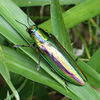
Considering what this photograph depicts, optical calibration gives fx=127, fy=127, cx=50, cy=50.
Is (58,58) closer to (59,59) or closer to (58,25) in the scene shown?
(59,59)

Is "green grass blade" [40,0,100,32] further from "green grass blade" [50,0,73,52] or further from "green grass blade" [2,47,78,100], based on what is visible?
"green grass blade" [2,47,78,100]

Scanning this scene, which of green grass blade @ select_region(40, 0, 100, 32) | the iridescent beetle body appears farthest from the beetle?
green grass blade @ select_region(40, 0, 100, 32)

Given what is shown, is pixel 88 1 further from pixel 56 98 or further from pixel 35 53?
pixel 56 98

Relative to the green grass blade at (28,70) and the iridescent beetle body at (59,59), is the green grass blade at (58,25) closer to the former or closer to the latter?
the iridescent beetle body at (59,59)

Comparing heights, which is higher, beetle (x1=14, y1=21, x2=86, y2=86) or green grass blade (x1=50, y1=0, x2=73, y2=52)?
green grass blade (x1=50, y1=0, x2=73, y2=52)

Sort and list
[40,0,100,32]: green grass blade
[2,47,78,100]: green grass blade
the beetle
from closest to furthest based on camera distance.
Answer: [2,47,78,100]: green grass blade
the beetle
[40,0,100,32]: green grass blade

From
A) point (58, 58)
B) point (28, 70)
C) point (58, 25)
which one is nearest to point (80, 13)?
point (58, 25)

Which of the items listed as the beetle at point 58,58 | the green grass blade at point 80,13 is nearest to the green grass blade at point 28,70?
the beetle at point 58,58

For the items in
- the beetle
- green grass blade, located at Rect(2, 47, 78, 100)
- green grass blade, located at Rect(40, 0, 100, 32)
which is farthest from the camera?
green grass blade, located at Rect(40, 0, 100, 32)
